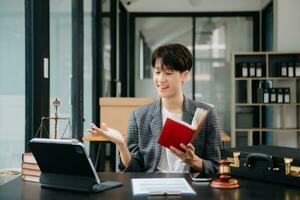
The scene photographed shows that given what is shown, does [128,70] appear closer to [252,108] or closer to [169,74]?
[252,108]

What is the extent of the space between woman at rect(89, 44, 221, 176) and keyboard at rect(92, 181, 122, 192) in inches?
15.2

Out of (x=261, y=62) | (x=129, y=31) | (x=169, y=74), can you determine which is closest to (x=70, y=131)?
(x=169, y=74)

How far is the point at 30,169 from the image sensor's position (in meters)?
1.52

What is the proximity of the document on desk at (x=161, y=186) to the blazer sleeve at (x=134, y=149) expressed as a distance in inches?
16.0

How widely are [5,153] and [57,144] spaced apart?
1.19 meters

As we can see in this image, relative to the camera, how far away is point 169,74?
1869mm

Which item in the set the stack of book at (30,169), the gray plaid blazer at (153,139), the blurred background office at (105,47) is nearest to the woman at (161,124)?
the gray plaid blazer at (153,139)

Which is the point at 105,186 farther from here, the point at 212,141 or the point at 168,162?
the point at 212,141

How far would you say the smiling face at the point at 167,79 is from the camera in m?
1.87

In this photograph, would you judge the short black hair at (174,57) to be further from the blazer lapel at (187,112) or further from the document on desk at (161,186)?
the document on desk at (161,186)

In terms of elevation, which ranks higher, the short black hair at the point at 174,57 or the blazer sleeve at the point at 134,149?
the short black hair at the point at 174,57

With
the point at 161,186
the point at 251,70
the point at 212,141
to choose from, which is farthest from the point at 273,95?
the point at 161,186

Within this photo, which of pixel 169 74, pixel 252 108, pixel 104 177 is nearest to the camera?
pixel 104 177

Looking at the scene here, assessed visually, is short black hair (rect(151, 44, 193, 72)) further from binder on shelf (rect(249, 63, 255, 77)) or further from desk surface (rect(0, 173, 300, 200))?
binder on shelf (rect(249, 63, 255, 77))
